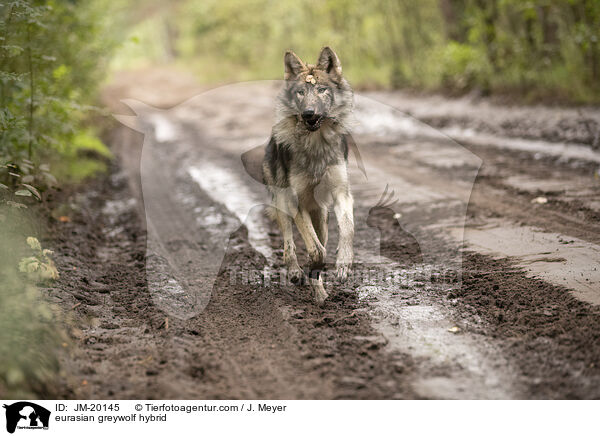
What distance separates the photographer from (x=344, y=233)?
4348 millimetres

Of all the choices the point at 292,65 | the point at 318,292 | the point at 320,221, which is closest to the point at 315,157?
the point at 320,221

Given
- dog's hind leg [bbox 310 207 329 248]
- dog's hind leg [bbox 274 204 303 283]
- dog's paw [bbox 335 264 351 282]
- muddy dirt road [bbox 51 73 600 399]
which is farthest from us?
dog's hind leg [bbox 310 207 329 248]

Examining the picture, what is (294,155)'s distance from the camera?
15.0ft

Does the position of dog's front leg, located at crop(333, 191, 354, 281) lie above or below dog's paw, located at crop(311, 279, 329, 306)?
above

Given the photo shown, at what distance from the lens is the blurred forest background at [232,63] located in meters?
4.27

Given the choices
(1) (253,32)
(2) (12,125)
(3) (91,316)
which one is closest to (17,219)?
(2) (12,125)

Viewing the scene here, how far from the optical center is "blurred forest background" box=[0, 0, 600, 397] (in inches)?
168

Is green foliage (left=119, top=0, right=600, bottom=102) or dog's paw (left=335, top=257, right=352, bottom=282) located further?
green foliage (left=119, top=0, right=600, bottom=102)

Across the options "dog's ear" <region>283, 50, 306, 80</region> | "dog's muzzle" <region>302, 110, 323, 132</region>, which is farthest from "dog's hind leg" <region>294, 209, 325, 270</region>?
"dog's ear" <region>283, 50, 306, 80</region>

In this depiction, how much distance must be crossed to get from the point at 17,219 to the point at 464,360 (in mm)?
4144

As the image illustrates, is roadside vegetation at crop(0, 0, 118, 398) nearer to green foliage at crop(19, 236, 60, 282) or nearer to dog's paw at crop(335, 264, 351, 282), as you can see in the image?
green foliage at crop(19, 236, 60, 282)

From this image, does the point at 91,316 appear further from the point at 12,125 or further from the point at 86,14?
the point at 86,14

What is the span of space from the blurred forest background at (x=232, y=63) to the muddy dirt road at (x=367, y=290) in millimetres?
433
